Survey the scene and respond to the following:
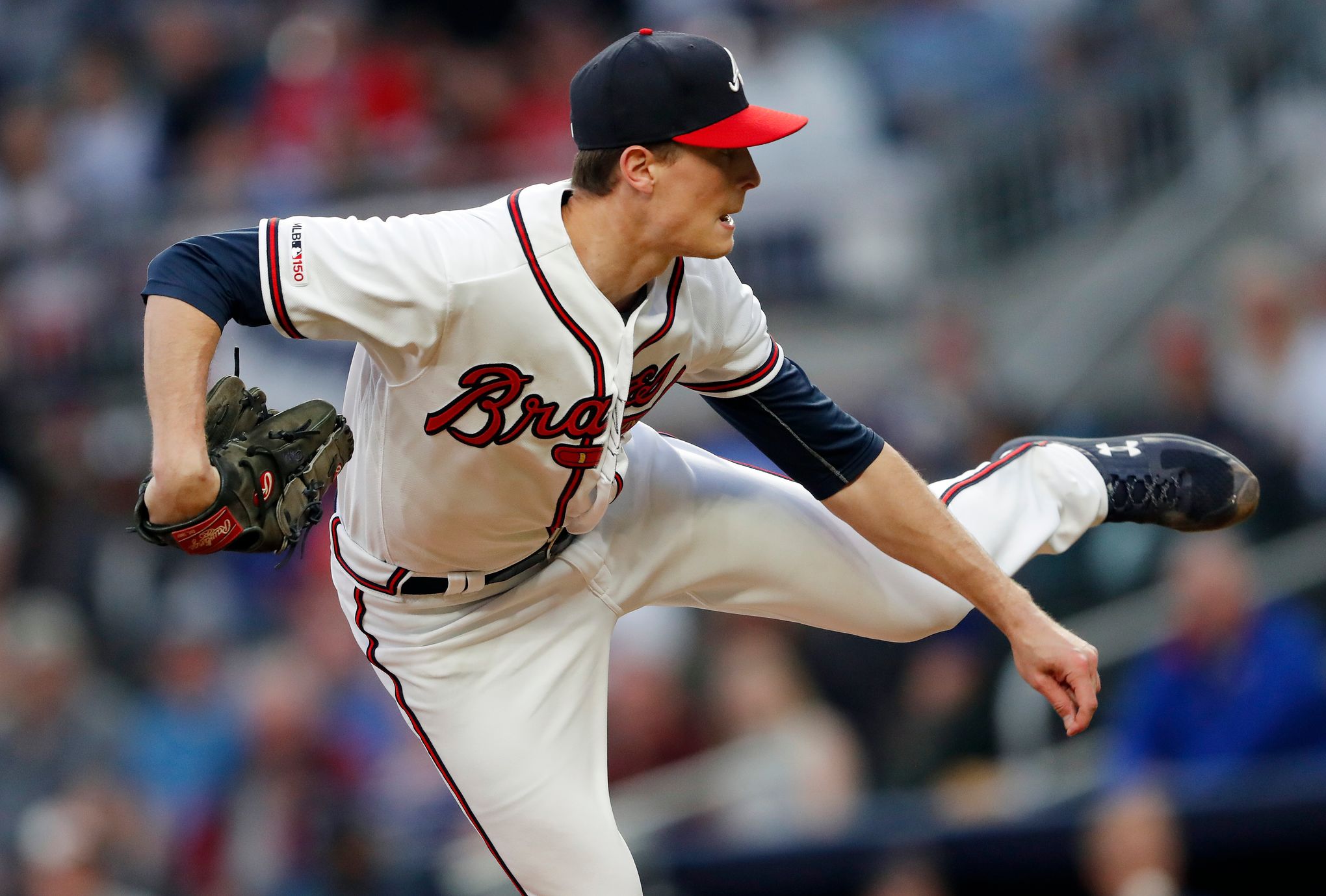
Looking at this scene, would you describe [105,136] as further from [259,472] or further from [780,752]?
[259,472]

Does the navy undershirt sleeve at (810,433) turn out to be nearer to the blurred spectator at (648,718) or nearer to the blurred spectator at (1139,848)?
the blurred spectator at (1139,848)

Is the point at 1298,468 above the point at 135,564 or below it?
above

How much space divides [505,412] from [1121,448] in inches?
53.5

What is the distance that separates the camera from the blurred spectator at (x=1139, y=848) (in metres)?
4.54

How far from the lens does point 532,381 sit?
114 inches

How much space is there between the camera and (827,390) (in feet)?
24.3

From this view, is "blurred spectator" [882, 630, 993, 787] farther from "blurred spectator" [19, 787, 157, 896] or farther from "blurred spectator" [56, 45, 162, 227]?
"blurred spectator" [56, 45, 162, 227]

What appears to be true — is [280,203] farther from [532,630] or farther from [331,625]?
[532,630]

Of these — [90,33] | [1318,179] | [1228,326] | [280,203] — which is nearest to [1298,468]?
[1228,326]

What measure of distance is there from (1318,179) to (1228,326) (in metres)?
0.79

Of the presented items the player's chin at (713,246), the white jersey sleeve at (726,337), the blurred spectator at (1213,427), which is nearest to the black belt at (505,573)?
the white jersey sleeve at (726,337)

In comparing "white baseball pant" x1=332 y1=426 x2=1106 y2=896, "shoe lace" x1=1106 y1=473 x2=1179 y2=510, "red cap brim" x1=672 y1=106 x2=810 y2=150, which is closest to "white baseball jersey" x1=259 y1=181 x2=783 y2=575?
"white baseball pant" x1=332 y1=426 x2=1106 y2=896

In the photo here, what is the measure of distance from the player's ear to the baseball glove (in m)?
0.62

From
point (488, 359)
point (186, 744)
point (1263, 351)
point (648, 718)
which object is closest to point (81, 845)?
point (186, 744)
